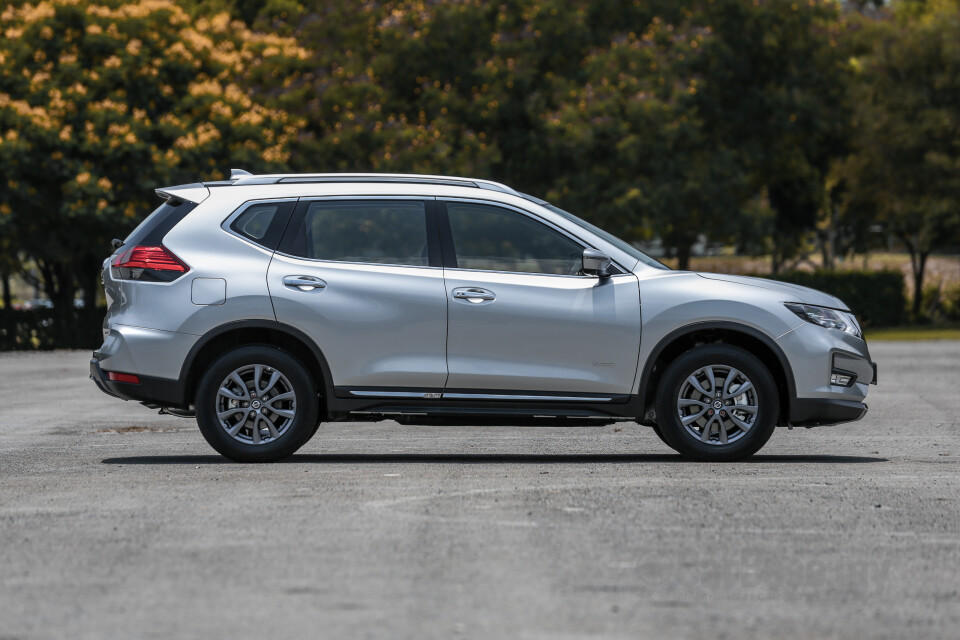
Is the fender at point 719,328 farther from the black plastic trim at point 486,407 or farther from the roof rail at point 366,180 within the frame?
the roof rail at point 366,180

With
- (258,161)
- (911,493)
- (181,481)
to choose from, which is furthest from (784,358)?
(258,161)

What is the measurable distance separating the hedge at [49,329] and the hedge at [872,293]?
18.9 meters

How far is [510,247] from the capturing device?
392 inches

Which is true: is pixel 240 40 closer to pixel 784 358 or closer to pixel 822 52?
pixel 822 52

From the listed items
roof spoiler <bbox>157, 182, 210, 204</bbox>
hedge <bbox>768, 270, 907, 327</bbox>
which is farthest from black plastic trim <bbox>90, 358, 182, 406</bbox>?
hedge <bbox>768, 270, 907, 327</bbox>

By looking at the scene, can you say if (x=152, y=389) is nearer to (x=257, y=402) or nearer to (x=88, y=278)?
(x=257, y=402)

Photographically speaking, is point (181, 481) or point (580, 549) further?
point (181, 481)

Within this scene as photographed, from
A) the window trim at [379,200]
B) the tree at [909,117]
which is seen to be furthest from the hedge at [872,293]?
the window trim at [379,200]

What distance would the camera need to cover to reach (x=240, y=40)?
36.7m

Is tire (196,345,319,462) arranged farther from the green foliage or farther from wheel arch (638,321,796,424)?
the green foliage

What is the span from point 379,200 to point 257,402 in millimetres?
1570

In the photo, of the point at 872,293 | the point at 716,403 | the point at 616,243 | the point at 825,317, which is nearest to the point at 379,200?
the point at 616,243

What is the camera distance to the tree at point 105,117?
3156 centimetres

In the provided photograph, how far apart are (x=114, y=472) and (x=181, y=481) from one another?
77cm
